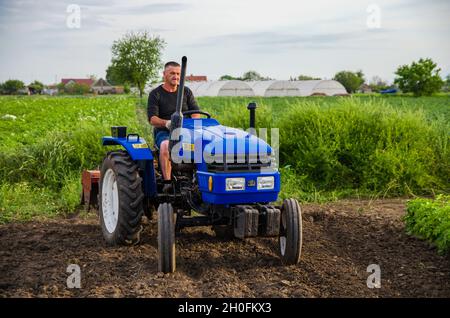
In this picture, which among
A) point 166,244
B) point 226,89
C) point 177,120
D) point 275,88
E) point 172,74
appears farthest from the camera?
point 275,88

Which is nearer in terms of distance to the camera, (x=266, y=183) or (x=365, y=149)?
(x=266, y=183)

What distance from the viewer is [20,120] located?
787 inches

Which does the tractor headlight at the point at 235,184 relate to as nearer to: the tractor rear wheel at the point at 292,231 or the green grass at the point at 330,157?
the tractor rear wheel at the point at 292,231

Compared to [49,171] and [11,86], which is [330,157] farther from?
[11,86]

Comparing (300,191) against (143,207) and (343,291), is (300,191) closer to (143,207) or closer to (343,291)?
(143,207)

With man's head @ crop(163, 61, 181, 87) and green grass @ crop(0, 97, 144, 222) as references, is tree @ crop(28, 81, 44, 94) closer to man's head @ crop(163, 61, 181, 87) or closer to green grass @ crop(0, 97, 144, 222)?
green grass @ crop(0, 97, 144, 222)

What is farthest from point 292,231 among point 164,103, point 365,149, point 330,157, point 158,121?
point 365,149

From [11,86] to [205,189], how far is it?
73391 millimetres

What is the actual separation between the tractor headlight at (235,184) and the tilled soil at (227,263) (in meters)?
0.70

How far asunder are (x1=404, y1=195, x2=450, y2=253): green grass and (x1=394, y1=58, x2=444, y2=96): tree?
46463mm

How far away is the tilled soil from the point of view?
441 cm

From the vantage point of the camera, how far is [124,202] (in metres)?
5.40

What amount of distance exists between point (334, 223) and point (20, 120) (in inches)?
623

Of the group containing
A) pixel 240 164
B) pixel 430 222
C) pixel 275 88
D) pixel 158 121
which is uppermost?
pixel 275 88
